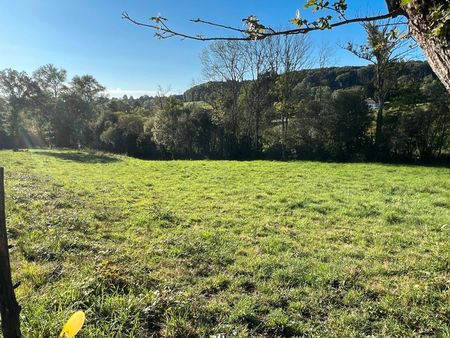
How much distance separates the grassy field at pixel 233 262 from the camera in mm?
3086

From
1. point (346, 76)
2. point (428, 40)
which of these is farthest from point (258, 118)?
point (428, 40)

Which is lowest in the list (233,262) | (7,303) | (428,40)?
(233,262)

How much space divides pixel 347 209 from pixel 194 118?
70.3ft

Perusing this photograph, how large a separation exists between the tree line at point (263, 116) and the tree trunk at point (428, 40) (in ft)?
45.9

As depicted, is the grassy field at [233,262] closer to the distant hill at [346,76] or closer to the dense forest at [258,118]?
the dense forest at [258,118]

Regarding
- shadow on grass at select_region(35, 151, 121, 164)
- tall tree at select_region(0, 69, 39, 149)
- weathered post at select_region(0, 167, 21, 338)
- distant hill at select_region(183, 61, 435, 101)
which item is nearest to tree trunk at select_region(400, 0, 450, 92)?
weathered post at select_region(0, 167, 21, 338)

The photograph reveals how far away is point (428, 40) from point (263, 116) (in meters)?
23.6

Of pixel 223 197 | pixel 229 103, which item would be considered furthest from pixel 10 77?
pixel 223 197

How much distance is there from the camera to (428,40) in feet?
5.31

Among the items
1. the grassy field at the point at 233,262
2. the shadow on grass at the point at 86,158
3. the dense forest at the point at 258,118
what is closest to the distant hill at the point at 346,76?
the dense forest at the point at 258,118

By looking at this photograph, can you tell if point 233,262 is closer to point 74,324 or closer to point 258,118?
point 74,324

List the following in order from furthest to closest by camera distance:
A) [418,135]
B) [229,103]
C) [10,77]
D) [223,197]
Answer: [10,77] → [229,103] → [418,135] → [223,197]

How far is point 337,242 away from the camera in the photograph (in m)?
5.67

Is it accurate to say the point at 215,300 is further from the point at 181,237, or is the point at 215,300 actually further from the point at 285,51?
the point at 285,51
